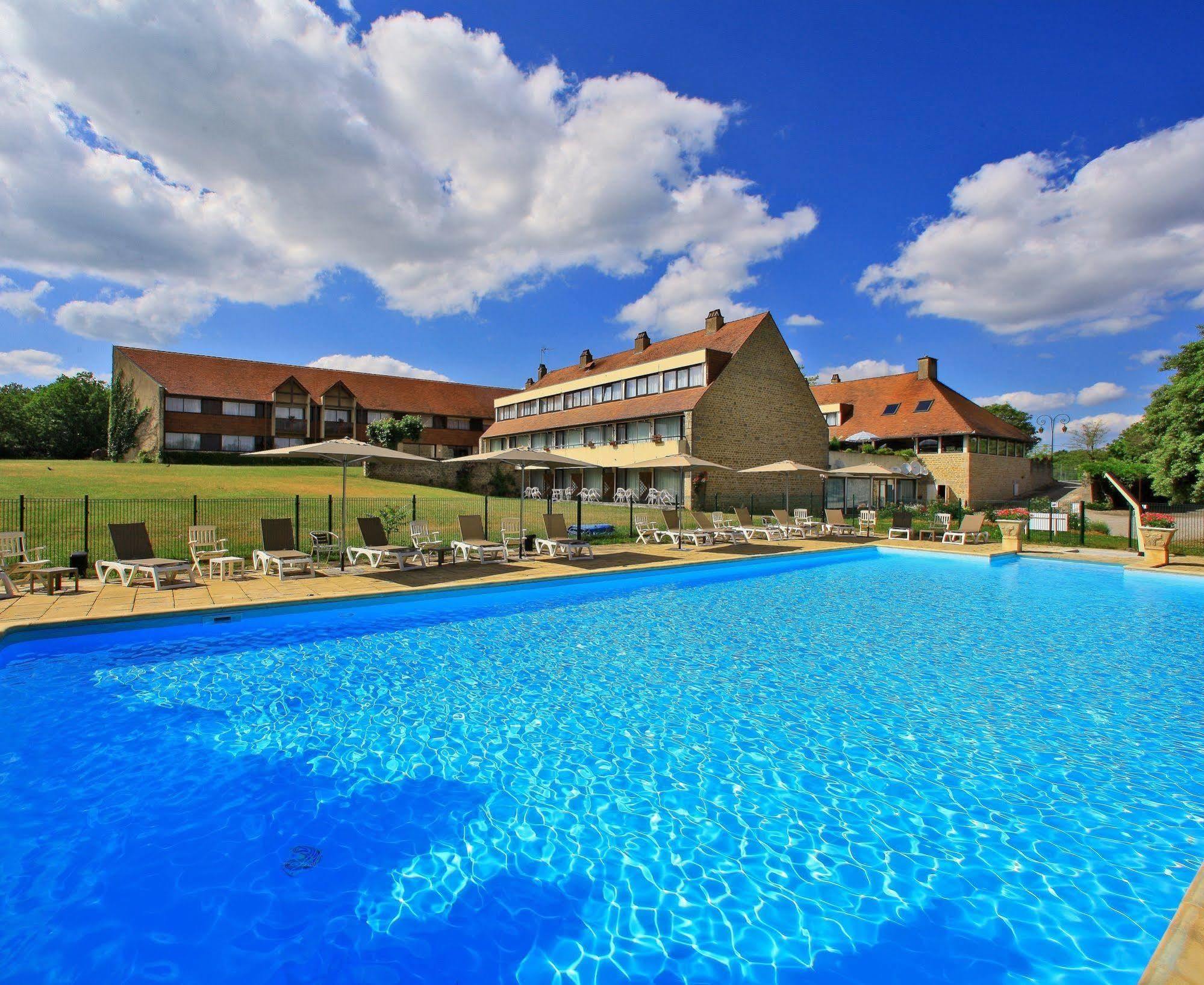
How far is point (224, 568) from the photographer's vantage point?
12008 millimetres

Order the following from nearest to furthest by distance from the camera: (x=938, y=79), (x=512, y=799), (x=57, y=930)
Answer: (x=57, y=930) < (x=512, y=799) < (x=938, y=79)

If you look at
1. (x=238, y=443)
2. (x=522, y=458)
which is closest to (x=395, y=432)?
(x=238, y=443)

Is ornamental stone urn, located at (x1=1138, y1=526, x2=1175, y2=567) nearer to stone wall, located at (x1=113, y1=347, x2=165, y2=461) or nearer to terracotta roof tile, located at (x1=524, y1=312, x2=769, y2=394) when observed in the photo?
terracotta roof tile, located at (x1=524, y1=312, x2=769, y2=394)

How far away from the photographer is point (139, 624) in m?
8.56

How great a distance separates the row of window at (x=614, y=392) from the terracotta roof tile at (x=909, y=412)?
1091cm

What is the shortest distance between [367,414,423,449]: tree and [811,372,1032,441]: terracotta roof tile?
27145 mm

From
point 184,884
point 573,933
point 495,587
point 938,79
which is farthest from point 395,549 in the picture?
point 938,79

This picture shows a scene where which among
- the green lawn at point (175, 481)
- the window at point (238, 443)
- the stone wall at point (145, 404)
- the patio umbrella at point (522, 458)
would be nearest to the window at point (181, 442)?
the stone wall at point (145, 404)

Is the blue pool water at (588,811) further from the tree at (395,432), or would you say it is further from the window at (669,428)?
the tree at (395,432)

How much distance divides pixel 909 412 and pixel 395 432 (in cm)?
3404

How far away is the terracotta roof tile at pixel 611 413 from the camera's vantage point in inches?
1180

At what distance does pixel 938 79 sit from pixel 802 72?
9.82 ft

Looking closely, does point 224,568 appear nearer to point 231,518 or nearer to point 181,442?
point 231,518

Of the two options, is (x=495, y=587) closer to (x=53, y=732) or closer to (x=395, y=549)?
(x=395, y=549)
